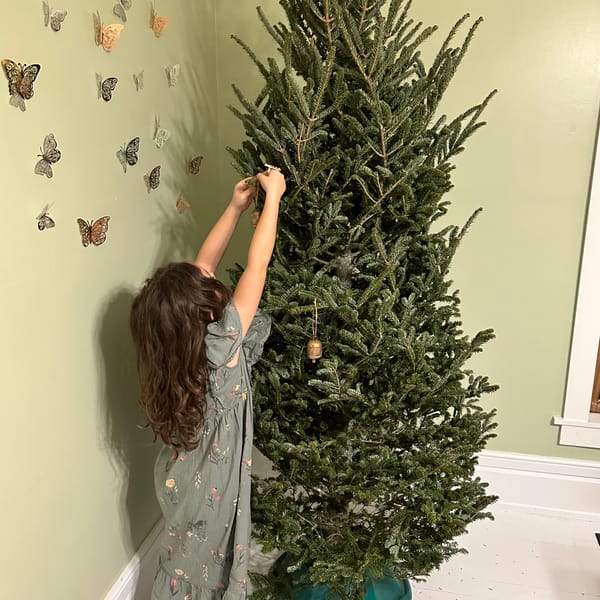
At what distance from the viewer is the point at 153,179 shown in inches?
65.7

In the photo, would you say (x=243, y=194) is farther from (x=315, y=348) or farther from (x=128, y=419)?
(x=128, y=419)

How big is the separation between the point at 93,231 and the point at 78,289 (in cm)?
14

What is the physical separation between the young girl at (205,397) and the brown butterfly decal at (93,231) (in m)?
0.17

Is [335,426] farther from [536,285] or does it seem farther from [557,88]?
[557,88]

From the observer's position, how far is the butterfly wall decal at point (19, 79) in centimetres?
106

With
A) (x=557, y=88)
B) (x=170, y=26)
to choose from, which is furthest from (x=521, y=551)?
(x=170, y=26)

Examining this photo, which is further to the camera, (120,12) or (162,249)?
(162,249)

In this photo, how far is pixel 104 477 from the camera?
1.53 metres

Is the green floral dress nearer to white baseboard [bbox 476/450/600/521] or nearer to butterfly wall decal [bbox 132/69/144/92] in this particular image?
butterfly wall decal [bbox 132/69/144/92]

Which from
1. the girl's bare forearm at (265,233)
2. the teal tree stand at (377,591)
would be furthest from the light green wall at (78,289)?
the teal tree stand at (377,591)

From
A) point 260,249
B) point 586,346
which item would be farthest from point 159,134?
point 586,346

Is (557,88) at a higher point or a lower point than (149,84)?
higher

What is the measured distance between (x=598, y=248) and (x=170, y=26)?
1.60m

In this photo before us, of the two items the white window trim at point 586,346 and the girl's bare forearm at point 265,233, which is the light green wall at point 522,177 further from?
the girl's bare forearm at point 265,233
